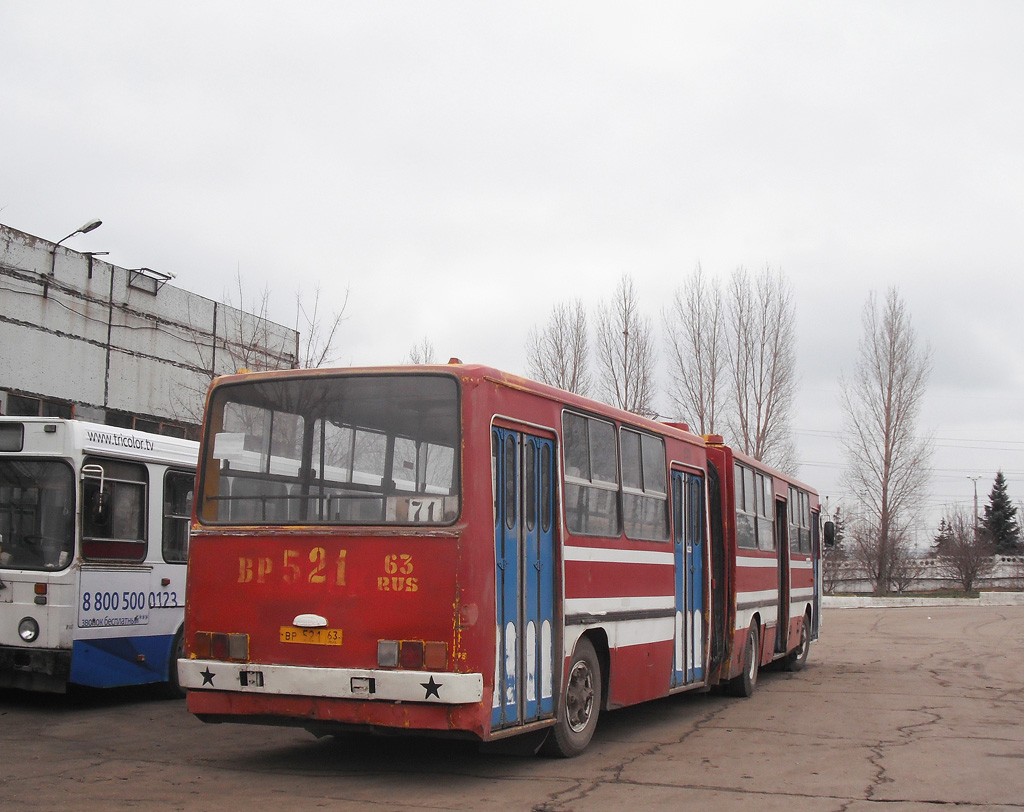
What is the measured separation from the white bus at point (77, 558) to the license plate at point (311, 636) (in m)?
3.85

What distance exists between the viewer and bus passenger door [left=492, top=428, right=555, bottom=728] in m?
7.75

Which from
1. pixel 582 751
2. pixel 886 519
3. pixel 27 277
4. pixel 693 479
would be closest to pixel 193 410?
pixel 27 277

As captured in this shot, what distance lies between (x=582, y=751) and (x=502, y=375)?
3249mm

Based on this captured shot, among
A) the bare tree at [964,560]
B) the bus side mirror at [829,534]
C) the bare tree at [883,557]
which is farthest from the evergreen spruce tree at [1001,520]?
the bus side mirror at [829,534]

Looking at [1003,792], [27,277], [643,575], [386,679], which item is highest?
[27,277]

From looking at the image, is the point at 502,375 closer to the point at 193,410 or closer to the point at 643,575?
the point at 643,575

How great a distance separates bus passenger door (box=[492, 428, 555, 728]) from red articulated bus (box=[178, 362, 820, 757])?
0.02 m

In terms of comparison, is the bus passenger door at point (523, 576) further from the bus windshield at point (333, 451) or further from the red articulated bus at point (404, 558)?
the bus windshield at point (333, 451)

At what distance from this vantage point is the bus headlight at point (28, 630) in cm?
1077

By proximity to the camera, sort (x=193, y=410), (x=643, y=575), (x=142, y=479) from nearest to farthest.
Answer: (x=643, y=575) < (x=142, y=479) < (x=193, y=410)

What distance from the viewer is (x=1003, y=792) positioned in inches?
305

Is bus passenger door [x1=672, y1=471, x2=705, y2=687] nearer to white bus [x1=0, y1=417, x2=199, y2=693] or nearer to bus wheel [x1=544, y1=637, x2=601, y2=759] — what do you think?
bus wheel [x1=544, y1=637, x2=601, y2=759]

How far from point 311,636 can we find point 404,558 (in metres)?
0.87

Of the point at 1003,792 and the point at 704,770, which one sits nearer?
the point at 1003,792
